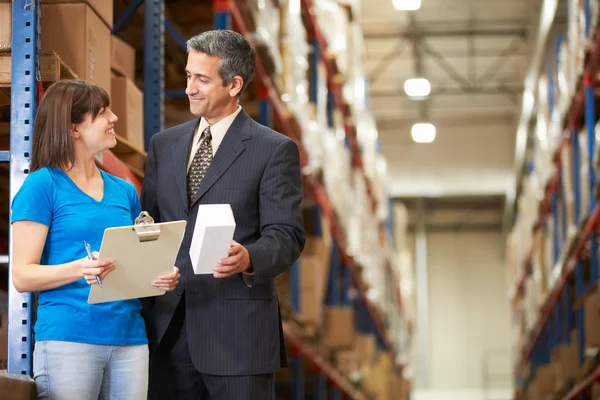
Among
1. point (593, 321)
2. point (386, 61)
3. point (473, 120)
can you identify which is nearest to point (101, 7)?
point (593, 321)

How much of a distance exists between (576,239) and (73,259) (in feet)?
22.2

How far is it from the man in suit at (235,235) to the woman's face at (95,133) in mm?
199

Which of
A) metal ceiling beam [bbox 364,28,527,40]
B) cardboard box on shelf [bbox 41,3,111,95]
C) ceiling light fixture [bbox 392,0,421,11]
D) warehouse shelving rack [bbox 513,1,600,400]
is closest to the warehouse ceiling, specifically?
metal ceiling beam [bbox 364,28,527,40]

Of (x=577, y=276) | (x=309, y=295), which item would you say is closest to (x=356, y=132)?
(x=577, y=276)

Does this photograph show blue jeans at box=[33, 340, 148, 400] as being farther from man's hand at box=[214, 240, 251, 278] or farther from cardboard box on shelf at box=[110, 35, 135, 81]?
cardboard box on shelf at box=[110, 35, 135, 81]

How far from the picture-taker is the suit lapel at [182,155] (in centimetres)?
277

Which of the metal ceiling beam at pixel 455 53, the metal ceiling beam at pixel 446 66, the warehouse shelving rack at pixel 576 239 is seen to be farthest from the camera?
the metal ceiling beam at pixel 455 53

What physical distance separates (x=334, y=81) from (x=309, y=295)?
300cm

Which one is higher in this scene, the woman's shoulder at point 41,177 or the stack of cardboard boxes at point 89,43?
the stack of cardboard boxes at point 89,43

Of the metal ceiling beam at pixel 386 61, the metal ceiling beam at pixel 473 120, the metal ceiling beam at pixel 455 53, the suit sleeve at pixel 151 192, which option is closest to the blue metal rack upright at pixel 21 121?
the suit sleeve at pixel 151 192

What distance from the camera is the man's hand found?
8.07ft

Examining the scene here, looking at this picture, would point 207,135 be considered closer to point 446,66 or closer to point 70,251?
point 70,251

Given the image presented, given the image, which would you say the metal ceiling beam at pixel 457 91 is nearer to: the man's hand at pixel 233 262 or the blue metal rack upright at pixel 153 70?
the blue metal rack upright at pixel 153 70

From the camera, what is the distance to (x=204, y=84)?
2.75 metres
